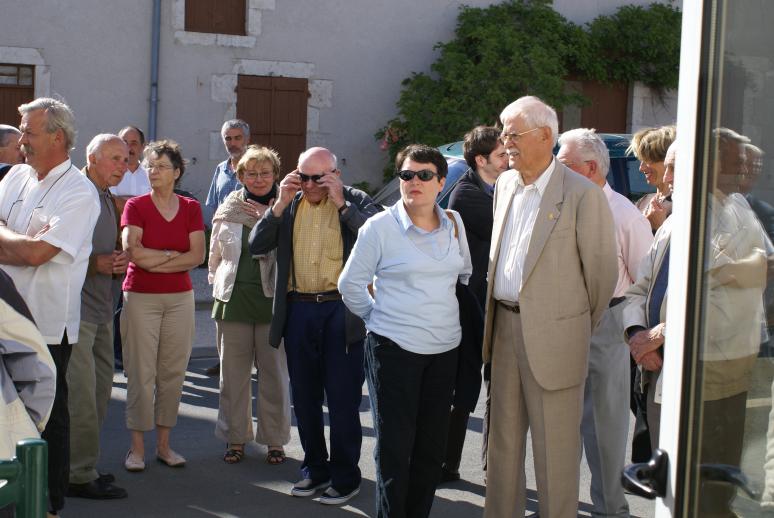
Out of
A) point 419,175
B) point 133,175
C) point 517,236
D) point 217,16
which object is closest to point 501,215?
point 517,236

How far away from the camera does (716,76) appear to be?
7.48 ft

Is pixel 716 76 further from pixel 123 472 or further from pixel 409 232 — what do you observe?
pixel 123 472

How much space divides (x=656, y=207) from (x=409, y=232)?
1529 mm

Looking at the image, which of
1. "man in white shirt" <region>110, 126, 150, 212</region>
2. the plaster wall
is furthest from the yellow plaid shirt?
the plaster wall

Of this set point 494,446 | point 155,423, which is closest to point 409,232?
point 494,446

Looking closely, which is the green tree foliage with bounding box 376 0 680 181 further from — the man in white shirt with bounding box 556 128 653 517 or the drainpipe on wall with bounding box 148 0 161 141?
the man in white shirt with bounding box 556 128 653 517

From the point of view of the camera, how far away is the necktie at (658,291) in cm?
427

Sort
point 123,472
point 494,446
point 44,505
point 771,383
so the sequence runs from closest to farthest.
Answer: point 771,383
point 44,505
point 494,446
point 123,472

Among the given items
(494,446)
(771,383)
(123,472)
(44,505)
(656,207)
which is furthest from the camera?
(123,472)

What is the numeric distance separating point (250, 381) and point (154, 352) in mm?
588

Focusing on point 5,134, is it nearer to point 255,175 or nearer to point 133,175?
point 133,175

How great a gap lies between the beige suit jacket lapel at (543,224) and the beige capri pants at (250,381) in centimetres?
223

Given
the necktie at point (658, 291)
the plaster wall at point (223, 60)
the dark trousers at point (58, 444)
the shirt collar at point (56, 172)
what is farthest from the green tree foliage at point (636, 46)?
the dark trousers at point (58, 444)

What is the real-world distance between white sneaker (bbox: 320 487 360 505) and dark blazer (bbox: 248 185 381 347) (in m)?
0.81
